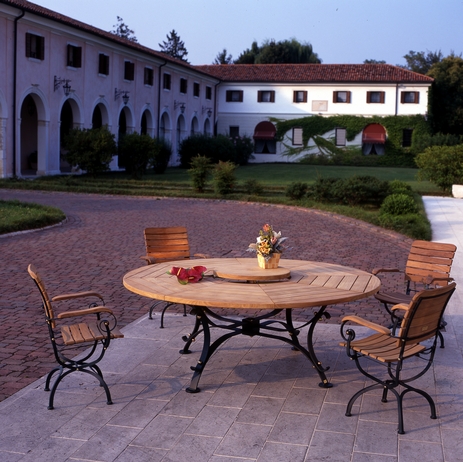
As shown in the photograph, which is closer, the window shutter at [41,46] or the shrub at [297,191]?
the shrub at [297,191]

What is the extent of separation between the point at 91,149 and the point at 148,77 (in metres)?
12.3

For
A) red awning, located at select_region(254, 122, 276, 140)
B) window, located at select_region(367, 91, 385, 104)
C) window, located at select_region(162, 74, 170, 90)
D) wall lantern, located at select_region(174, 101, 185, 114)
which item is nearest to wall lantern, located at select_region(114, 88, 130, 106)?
window, located at select_region(162, 74, 170, 90)

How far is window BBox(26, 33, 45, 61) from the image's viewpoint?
2747 cm

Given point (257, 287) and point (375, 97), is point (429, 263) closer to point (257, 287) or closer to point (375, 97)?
point (257, 287)

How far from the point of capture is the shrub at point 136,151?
29922mm

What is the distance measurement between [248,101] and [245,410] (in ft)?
164

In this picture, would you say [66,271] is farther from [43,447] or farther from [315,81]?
[315,81]

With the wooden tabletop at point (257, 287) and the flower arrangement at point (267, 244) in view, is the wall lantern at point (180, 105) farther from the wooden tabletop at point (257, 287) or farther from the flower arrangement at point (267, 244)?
the flower arrangement at point (267, 244)

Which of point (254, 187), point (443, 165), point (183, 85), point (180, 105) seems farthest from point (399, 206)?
point (183, 85)

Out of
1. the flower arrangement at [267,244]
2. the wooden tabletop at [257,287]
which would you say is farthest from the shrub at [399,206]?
the flower arrangement at [267,244]

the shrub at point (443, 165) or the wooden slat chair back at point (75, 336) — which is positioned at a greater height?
the shrub at point (443, 165)

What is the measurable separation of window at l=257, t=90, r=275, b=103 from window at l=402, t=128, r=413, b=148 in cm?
1033

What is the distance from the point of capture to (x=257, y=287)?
5.25 metres

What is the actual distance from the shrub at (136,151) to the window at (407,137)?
2610 cm
